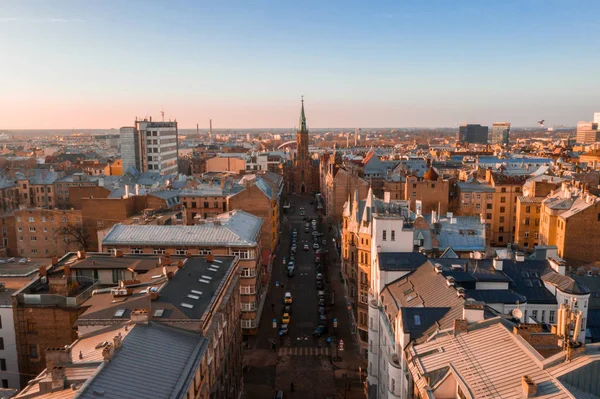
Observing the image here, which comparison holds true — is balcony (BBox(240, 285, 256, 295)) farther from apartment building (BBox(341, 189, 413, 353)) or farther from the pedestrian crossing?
apartment building (BBox(341, 189, 413, 353))

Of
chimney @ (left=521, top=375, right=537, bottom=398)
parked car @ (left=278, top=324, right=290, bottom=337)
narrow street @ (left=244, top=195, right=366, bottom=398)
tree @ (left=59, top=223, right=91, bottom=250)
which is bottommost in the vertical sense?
narrow street @ (left=244, top=195, right=366, bottom=398)

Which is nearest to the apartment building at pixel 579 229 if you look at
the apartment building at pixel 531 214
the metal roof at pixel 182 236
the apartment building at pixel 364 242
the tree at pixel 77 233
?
the apartment building at pixel 531 214

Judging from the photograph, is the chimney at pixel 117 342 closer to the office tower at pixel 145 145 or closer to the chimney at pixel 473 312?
the chimney at pixel 473 312

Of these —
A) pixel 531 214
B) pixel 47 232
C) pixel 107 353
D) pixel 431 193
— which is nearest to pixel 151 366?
pixel 107 353

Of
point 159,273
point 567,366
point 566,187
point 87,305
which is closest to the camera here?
point 567,366

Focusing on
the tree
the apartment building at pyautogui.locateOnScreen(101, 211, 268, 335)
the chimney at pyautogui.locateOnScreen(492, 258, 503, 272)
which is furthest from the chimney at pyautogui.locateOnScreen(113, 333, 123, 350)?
the tree

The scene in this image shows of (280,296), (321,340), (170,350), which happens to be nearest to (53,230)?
(280,296)

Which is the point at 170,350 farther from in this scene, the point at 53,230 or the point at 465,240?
the point at 53,230
